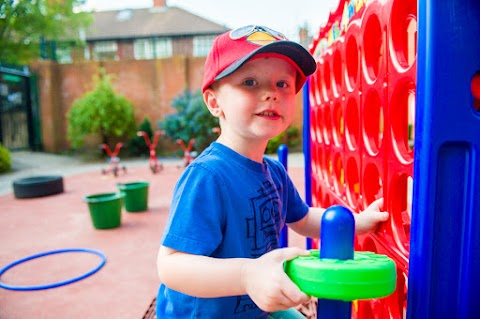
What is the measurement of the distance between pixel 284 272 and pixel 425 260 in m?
0.30

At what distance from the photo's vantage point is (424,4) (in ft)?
2.45

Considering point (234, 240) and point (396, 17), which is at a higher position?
point (396, 17)

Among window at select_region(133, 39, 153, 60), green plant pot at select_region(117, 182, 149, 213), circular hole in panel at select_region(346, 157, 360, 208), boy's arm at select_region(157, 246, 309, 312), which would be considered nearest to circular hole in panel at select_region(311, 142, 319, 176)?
circular hole in panel at select_region(346, 157, 360, 208)

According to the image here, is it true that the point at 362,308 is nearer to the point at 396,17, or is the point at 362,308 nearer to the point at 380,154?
the point at 380,154

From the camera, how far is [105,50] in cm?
2533

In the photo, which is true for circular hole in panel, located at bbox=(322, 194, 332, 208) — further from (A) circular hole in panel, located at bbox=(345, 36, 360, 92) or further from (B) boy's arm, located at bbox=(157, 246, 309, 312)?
(B) boy's arm, located at bbox=(157, 246, 309, 312)

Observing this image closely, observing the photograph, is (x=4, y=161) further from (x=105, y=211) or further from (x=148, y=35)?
(x=148, y=35)

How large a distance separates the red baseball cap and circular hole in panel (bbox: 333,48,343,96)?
2.41 ft

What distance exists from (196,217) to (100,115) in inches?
497

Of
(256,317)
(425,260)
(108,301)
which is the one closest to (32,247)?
(108,301)

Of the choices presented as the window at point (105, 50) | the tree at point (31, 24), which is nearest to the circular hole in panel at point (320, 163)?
the tree at point (31, 24)

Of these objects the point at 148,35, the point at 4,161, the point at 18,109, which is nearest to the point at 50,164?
the point at 4,161

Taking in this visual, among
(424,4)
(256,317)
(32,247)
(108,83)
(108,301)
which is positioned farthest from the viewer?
(108,83)

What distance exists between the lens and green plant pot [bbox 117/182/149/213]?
5184 mm
